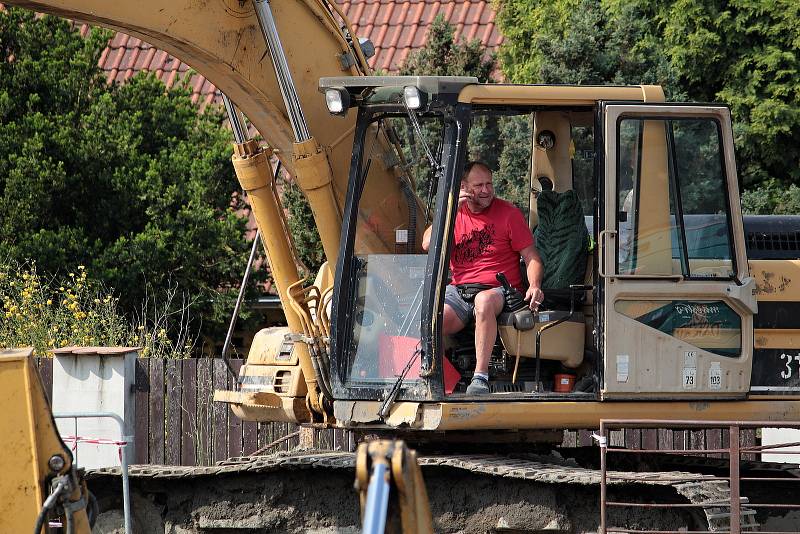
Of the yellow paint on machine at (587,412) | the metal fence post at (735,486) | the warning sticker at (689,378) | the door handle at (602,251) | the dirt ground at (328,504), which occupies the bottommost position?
the dirt ground at (328,504)

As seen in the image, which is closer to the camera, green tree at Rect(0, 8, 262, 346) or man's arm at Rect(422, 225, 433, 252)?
man's arm at Rect(422, 225, 433, 252)

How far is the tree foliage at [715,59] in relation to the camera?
1457 centimetres

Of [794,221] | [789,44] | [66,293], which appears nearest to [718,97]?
[789,44]

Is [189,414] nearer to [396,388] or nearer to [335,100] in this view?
[396,388]

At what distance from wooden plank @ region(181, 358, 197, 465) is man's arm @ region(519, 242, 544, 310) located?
5901 mm

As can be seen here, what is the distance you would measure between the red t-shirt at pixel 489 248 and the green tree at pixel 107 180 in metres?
7.67

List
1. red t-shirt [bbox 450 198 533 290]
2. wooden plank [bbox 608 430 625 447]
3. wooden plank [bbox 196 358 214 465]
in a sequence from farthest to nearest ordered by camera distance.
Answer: wooden plank [bbox 196 358 214 465]
wooden plank [bbox 608 430 625 447]
red t-shirt [bbox 450 198 533 290]

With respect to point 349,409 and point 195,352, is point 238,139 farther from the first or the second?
point 195,352

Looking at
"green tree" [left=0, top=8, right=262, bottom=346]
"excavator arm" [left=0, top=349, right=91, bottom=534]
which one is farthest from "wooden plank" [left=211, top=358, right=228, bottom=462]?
"excavator arm" [left=0, top=349, right=91, bottom=534]

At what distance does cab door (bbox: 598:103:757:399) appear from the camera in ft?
24.9

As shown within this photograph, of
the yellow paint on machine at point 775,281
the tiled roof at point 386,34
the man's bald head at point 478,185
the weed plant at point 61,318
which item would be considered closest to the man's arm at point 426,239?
the man's bald head at point 478,185

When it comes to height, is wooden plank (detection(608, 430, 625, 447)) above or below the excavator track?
below

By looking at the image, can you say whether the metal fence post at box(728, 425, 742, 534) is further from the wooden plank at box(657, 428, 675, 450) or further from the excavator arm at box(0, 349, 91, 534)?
the wooden plank at box(657, 428, 675, 450)

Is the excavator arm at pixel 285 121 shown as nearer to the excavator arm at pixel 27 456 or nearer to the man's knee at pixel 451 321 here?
the man's knee at pixel 451 321
